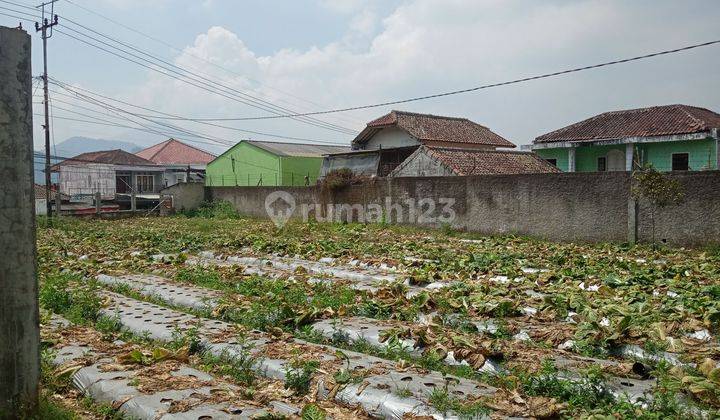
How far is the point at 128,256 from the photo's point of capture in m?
13.4

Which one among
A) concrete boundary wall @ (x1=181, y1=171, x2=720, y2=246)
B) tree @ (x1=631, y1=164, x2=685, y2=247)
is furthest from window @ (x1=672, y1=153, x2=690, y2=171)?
tree @ (x1=631, y1=164, x2=685, y2=247)

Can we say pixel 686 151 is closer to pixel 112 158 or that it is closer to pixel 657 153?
pixel 657 153

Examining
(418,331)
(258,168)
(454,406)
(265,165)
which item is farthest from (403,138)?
(454,406)

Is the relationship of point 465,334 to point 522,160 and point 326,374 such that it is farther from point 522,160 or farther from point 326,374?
point 522,160

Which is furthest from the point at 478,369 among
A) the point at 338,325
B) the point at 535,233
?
the point at 535,233

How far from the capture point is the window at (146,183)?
48.5 meters

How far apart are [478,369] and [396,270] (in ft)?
18.3

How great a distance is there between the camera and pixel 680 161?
2634cm

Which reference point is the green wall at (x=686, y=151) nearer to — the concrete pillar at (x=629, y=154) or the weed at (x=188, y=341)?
the concrete pillar at (x=629, y=154)

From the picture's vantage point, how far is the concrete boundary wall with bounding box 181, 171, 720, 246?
44.1ft

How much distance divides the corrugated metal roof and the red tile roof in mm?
16770

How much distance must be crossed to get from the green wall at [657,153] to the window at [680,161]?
6.1 inches

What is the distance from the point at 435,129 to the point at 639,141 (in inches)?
467

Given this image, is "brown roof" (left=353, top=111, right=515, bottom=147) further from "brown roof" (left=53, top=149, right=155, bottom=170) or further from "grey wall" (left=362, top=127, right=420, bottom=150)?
"brown roof" (left=53, top=149, right=155, bottom=170)
